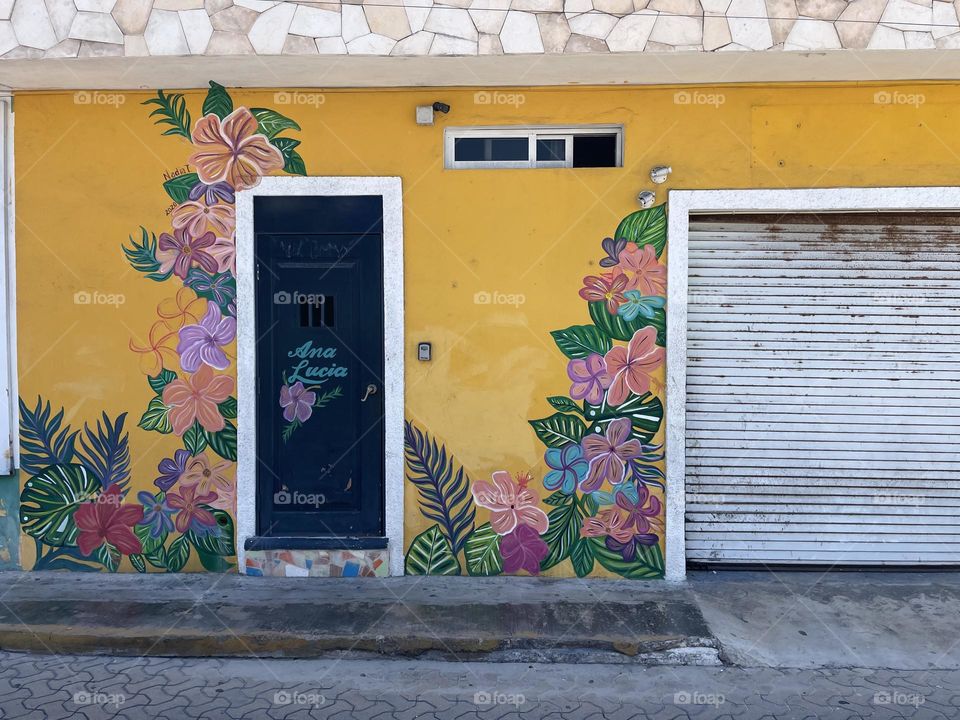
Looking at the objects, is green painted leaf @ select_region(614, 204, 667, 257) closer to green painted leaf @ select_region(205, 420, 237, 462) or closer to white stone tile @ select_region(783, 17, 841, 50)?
white stone tile @ select_region(783, 17, 841, 50)

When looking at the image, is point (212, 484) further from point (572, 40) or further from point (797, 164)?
point (797, 164)

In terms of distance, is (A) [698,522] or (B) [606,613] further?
(A) [698,522]

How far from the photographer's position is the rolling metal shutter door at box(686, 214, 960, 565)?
17.8 feet

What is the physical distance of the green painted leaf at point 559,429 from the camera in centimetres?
534

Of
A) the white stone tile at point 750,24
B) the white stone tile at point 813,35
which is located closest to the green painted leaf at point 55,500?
the white stone tile at point 750,24

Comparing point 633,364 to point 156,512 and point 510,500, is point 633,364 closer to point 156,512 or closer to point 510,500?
point 510,500

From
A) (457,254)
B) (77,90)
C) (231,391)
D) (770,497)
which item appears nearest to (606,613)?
(770,497)

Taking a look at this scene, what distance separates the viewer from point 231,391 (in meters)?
5.39

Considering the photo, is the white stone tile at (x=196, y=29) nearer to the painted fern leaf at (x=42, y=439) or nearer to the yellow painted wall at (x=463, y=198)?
the yellow painted wall at (x=463, y=198)

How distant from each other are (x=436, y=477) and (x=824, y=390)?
294 centimetres

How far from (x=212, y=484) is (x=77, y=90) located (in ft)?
9.82

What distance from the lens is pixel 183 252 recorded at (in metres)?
5.36

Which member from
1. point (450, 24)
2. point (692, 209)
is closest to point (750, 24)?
point (692, 209)

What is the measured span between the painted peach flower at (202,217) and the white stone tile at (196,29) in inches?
41.7
